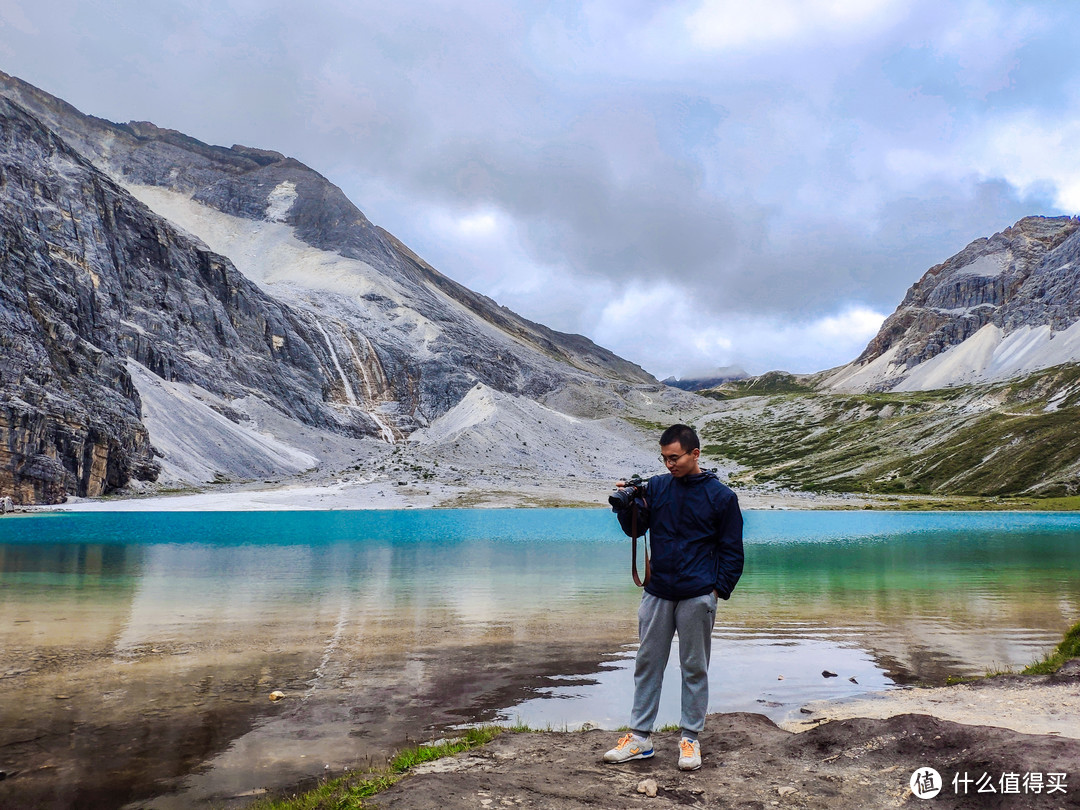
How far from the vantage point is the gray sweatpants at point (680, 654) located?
723cm

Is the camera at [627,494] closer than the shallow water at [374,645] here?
Yes

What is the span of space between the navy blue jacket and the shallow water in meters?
3.61

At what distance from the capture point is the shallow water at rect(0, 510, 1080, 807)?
354 inches

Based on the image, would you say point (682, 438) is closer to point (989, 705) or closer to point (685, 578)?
point (685, 578)

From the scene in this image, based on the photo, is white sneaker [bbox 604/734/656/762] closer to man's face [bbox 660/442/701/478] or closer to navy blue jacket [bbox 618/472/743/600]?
navy blue jacket [bbox 618/472/743/600]

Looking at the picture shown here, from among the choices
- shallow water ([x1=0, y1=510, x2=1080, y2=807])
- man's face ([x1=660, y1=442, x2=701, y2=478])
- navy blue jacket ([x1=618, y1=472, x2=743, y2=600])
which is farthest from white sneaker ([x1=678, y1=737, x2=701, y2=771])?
shallow water ([x1=0, y1=510, x2=1080, y2=807])

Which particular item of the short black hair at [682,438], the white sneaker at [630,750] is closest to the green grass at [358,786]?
the white sneaker at [630,750]

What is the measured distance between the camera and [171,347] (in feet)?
377

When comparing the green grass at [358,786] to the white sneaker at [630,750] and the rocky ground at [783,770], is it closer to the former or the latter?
the rocky ground at [783,770]

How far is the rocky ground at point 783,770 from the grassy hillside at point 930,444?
130117mm

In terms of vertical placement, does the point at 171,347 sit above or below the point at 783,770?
above

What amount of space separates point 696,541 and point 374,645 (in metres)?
9.83

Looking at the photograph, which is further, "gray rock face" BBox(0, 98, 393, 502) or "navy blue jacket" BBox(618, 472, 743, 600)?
"gray rock face" BBox(0, 98, 393, 502)

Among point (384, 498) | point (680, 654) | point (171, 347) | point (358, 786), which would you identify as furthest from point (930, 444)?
point (358, 786)
